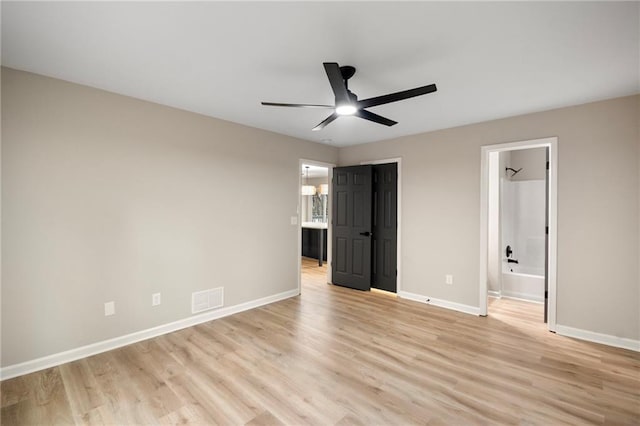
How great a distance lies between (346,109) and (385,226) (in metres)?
3.00

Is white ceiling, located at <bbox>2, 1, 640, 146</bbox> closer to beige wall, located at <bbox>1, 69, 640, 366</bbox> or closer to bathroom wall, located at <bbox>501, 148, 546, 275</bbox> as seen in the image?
→ beige wall, located at <bbox>1, 69, 640, 366</bbox>

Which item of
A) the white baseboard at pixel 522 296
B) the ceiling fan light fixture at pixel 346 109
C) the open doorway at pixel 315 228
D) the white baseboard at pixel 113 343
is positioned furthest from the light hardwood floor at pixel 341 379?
the open doorway at pixel 315 228

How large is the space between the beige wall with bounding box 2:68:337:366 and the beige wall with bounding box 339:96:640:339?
286cm

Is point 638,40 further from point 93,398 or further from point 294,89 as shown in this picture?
point 93,398

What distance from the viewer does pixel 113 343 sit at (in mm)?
2939

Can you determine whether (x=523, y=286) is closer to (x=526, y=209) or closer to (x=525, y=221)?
(x=525, y=221)

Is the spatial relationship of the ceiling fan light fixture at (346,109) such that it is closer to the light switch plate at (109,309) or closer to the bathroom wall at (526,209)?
the light switch plate at (109,309)

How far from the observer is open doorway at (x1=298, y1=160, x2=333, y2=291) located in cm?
632

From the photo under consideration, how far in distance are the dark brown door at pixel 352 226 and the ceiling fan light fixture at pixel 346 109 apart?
258cm

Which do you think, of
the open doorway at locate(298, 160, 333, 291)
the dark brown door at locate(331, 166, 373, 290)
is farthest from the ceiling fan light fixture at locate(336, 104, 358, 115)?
the open doorway at locate(298, 160, 333, 291)

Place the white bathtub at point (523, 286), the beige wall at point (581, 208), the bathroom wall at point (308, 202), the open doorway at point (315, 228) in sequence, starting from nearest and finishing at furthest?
the beige wall at point (581, 208)
the white bathtub at point (523, 286)
the open doorway at point (315, 228)
the bathroom wall at point (308, 202)

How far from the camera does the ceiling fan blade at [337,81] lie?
1882 millimetres

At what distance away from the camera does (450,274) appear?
425cm

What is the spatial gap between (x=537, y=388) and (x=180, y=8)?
3.70 meters
